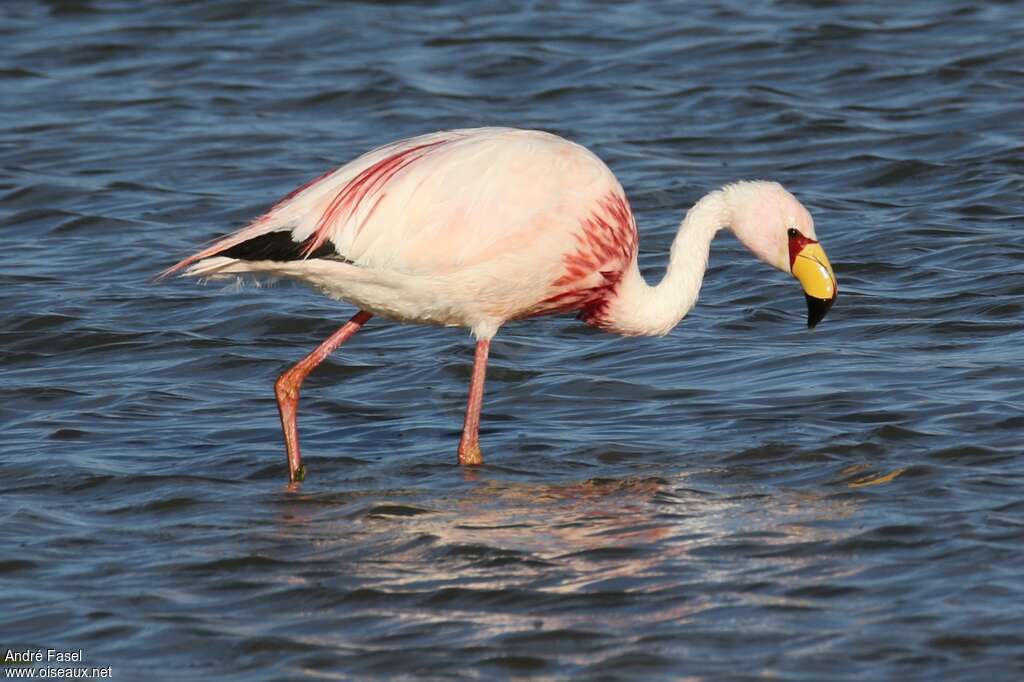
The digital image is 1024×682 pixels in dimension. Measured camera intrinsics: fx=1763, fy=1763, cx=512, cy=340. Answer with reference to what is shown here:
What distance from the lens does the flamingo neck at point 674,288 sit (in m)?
7.98

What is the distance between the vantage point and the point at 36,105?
15.3m

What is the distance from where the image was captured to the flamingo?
732cm

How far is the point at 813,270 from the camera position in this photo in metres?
8.02

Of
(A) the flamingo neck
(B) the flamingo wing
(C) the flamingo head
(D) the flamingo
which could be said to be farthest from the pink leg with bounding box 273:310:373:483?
(C) the flamingo head

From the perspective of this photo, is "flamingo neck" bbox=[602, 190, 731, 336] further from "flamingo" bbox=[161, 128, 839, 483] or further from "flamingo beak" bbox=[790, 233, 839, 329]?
"flamingo beak" bbox=[790, 233, 839, 329]

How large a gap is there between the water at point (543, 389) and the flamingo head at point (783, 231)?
2.12ft

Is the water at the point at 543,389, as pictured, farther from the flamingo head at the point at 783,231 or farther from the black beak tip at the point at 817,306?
the flamingo head at the point at 783,231

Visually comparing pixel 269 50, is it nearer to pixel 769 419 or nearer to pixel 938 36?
pixel 938 36

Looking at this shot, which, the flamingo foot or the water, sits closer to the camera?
the water

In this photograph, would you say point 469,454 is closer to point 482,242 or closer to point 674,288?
point 482,242

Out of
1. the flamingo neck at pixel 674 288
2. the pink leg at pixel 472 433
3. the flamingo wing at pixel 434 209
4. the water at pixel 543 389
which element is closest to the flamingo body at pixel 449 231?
the flamingo wing at pixel 434 209

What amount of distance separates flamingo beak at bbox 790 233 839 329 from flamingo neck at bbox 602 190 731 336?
0.36 m

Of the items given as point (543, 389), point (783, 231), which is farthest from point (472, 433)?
point (783, 231)

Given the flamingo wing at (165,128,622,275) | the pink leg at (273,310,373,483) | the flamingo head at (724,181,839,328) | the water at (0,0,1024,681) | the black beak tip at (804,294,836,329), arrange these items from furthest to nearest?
the black beak tip at (804,294,836,329) → the flamingo head at (724,181,839,328) → the pink leg at (273,310,373,483) → the flamingo wing at (165,128,622,275) → the water at (0,0,1024,681)
